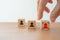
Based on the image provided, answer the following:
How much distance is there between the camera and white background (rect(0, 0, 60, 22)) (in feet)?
6.54

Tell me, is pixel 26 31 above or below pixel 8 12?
below

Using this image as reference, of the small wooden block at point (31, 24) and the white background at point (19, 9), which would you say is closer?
the small wooden block at point (31, 24)

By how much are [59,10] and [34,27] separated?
0.21 m

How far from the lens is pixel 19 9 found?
79.0 inches

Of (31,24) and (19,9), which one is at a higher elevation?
(19,9)

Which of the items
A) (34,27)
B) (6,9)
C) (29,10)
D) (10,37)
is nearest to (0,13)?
(6,9)

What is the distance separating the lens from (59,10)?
71cm

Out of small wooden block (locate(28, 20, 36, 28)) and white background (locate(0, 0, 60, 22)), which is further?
white background (locate(0, 0, 60, 22))

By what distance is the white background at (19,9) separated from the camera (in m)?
1.99

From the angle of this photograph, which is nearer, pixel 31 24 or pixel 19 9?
pixel 31 24

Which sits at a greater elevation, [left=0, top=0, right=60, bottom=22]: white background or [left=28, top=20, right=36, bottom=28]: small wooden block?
[left=0, top=0, right=60, bottom=22]: white background

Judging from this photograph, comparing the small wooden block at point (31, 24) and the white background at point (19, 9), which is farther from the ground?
the white background at point (19, 9)

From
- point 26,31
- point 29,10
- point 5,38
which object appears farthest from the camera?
point 29,10

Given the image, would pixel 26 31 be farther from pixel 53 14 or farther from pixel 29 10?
pixel 29 10
